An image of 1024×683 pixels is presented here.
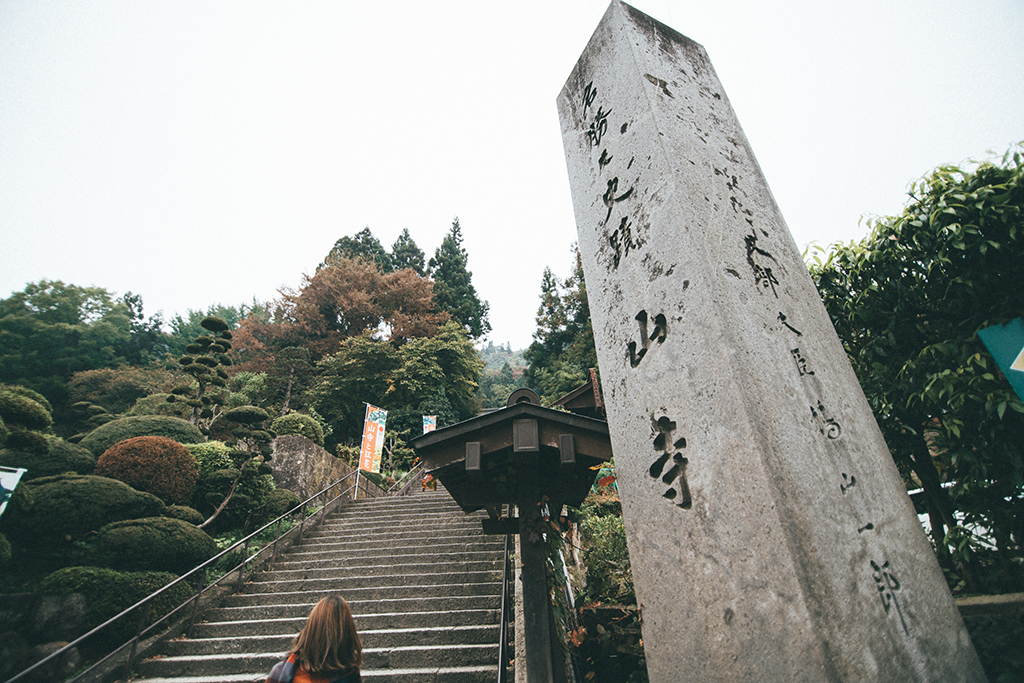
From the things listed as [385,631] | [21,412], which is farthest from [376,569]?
[21,412]

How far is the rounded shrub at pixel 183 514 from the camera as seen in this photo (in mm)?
7488

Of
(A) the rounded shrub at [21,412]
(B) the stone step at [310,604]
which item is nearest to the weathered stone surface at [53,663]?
(B) the stone step at [310,604]

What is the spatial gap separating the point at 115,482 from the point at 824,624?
962cm

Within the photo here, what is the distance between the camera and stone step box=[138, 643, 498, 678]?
15.4 feet

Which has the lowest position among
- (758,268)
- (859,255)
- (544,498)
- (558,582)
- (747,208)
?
(558,582)

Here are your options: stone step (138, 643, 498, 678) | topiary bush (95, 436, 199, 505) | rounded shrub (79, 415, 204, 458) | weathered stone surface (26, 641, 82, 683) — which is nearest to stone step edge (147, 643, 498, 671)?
stone step (138, 643, 498, 678)

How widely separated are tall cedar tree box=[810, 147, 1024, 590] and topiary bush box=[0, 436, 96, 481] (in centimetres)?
1160

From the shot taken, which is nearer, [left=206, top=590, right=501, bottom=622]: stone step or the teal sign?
the teal sign

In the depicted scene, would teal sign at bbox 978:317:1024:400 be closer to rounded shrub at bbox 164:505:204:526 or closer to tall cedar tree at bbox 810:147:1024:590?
tall cedar tree at bbox 810:147:1024:590

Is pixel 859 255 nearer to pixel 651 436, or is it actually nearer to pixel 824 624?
pixel 651 436

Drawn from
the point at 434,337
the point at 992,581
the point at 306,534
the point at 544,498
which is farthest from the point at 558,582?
the point at 434,337

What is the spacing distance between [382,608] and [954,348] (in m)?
6.83

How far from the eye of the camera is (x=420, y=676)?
4379 millimetres

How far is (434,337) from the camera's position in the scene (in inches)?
829
